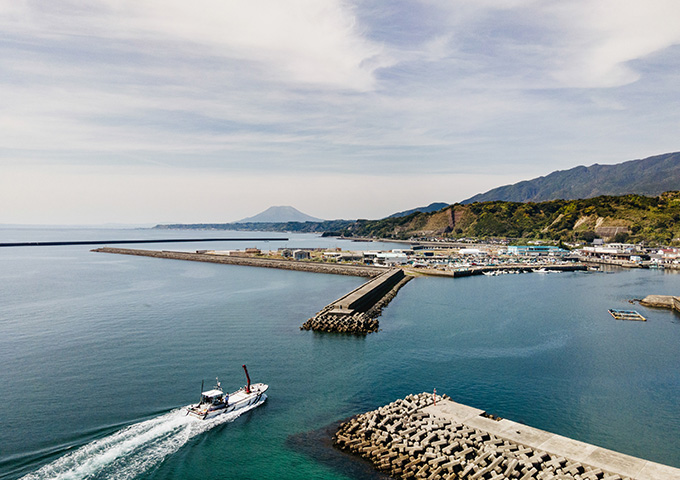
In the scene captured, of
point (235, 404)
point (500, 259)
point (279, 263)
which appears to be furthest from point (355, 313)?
point (500, 259)

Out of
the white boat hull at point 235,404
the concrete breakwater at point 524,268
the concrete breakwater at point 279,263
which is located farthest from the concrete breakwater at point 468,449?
the concrete breakwater at point 524,268

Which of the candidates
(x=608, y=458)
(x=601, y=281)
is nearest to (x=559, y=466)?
(x=608, y=458)

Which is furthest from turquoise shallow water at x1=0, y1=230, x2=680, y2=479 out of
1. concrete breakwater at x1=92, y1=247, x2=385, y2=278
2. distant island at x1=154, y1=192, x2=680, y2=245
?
distant island at x1=154, y1=192, x2=680, y2=245

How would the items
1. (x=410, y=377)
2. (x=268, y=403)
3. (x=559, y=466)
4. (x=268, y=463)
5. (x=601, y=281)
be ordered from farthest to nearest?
(x=601, y=281)
(x=410, y=377)
(x=268, y=403)
(x=268, y=463)
(x=559, y=466)

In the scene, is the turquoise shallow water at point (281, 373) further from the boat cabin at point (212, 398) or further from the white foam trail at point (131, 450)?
the boat cabin at point (212, 398)

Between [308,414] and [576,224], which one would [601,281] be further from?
[576,224]
